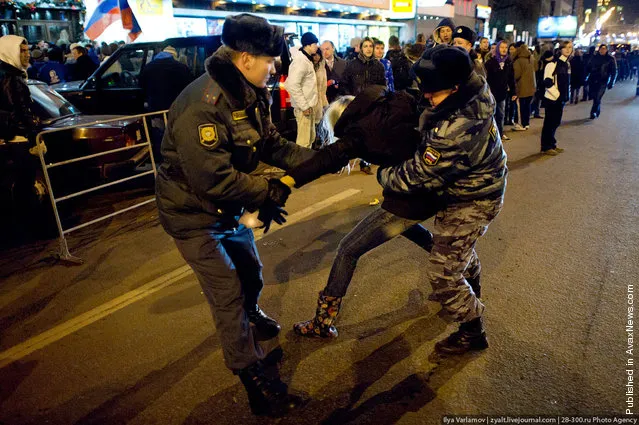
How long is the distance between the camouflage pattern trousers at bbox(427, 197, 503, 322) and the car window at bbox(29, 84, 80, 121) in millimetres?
6196

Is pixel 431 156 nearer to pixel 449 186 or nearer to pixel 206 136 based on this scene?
pixel 449 186

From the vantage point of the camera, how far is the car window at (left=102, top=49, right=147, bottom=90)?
8.72m

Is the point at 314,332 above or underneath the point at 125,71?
underneath

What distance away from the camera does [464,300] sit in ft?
9.48

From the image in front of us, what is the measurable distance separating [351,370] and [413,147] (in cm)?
143

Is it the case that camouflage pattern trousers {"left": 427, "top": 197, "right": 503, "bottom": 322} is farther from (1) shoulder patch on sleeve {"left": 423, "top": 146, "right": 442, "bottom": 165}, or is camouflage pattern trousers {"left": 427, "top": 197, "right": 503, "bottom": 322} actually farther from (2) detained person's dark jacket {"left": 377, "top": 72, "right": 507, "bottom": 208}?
(1) shoulder patch on sleeve {"left": 423, "top": 146, "right": 442, "bottom": 165}

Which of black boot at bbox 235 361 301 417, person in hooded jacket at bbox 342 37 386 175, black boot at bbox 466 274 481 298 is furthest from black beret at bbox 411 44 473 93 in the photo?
person in hooded jacket at bbox 342 37 386 175

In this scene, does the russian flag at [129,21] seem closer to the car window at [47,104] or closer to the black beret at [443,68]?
the car window at [47,104]

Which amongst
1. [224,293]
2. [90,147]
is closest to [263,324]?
[224,293]

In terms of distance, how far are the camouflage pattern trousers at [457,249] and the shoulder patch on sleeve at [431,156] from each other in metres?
0.43

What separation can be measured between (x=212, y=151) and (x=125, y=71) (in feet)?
25.0

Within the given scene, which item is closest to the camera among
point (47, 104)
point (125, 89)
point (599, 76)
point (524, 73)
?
point (47, 104)

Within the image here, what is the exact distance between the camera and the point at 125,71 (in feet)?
28.7

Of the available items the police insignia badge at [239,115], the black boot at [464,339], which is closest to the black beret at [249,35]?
the police insignia badge at [239,115]
